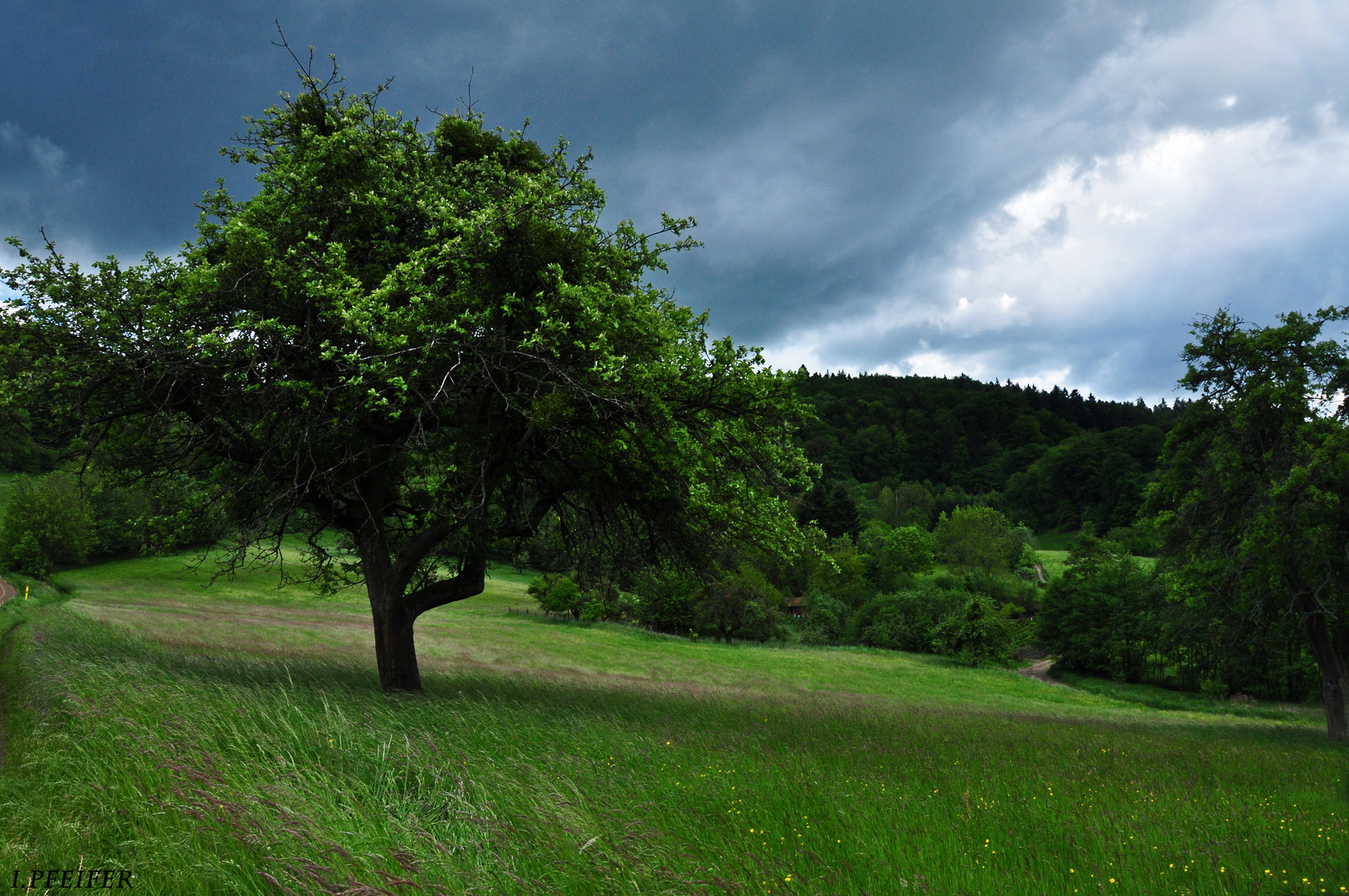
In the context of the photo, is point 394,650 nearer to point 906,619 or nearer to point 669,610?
point 669,610

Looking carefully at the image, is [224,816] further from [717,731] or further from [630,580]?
[630,580]

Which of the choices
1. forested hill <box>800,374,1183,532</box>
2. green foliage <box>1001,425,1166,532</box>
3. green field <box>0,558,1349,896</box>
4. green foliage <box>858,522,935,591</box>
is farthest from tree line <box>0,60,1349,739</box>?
green foliage <box>1001,425,1166,532</box>

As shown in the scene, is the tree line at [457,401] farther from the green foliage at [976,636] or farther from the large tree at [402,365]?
the green foliage at [976,636]

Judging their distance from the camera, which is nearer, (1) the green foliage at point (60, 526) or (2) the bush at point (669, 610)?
(2) the bush at point (669, 610)

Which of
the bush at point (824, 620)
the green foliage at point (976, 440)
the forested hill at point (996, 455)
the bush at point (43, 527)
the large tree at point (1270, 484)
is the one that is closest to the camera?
the large tree at point (1270, 484)

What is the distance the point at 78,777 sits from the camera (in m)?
6.06

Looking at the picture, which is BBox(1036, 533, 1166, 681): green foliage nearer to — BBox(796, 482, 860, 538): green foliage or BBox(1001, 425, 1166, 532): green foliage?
BBox(796, 482, 860, 538): green foliage

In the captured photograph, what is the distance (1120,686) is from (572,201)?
58802mm

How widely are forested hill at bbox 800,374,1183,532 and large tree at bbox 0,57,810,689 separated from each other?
337ft

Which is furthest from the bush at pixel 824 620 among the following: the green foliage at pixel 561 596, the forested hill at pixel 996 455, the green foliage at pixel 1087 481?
the green foliage at pixel 1087 481

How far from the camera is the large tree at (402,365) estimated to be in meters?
10.9

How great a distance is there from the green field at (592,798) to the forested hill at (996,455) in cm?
10431

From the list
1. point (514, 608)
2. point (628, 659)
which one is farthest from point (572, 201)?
point (514, 608)

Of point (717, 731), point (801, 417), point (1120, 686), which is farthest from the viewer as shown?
point (1120, 686)
